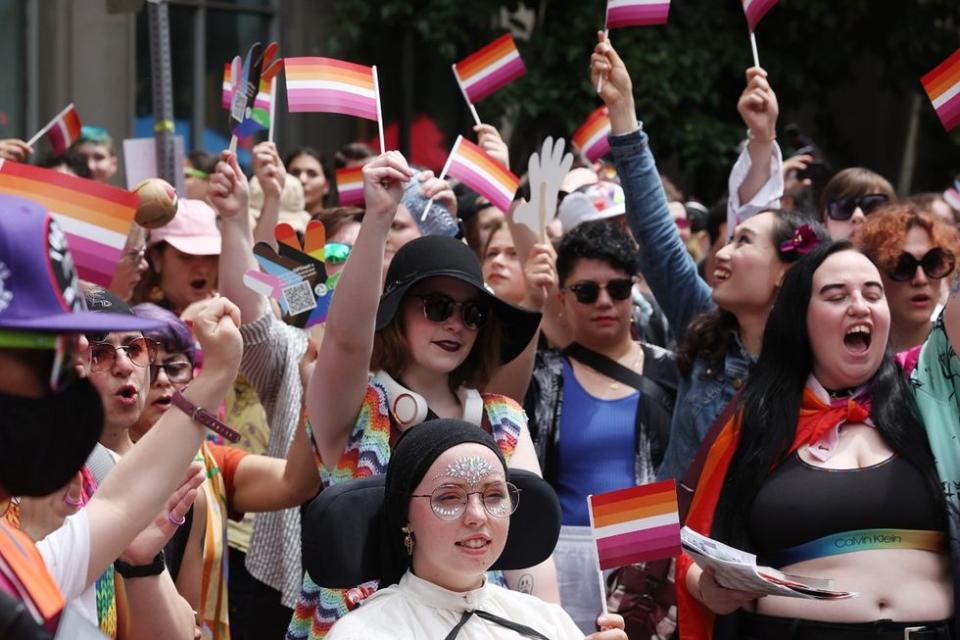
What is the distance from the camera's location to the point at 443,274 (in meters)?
4.12

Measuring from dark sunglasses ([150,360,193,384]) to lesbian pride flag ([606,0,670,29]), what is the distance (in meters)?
2.39

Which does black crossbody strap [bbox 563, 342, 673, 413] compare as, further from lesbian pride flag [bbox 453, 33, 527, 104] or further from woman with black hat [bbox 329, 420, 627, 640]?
woman with black hat [bbox 329, 420, 627, 640]

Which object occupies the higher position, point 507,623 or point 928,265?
point 928,265

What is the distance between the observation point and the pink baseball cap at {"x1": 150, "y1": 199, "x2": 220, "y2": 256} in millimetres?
5828

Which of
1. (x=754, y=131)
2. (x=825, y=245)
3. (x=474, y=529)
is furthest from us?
(x=754, y=131)

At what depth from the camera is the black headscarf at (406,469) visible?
3.55m

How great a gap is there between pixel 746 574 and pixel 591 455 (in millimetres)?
1414

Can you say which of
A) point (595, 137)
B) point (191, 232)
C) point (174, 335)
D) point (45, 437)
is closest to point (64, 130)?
point (191, 232)

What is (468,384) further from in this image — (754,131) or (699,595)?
(754,131)

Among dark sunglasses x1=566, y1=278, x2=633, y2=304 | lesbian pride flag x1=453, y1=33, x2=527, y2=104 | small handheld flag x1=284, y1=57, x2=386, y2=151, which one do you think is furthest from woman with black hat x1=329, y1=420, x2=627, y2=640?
lesbian pride flag x1=453, y1=33, x2=527, y2=104

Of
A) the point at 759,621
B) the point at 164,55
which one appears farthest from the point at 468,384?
the point at 164,55

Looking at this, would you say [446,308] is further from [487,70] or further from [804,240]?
[487,70]

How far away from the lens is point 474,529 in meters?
3.49

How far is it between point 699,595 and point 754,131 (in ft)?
7.03
